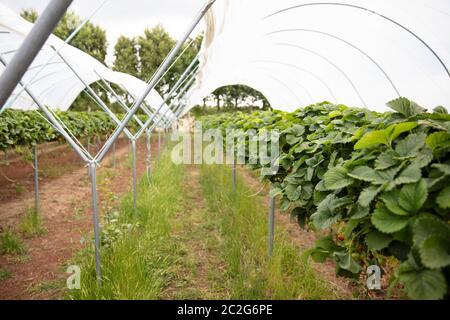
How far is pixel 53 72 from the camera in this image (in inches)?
295

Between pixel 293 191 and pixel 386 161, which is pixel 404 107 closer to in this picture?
pixel 386 161

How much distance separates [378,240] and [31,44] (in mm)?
1235

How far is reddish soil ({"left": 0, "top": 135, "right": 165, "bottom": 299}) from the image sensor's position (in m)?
2.62

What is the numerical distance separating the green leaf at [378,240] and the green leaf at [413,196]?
120 millimetres

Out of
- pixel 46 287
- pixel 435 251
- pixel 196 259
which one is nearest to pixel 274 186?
pixel 435 251

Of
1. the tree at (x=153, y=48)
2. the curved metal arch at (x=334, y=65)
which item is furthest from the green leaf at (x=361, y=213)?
the tree at (x=153, y=48)

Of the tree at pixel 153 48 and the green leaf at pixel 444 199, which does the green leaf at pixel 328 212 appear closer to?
the green leaf at pixel 444 199

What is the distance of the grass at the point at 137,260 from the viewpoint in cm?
215

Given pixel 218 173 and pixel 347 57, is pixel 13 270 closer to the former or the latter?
pixel 218 173

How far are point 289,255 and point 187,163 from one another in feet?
23.3

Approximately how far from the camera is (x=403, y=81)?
411 cm

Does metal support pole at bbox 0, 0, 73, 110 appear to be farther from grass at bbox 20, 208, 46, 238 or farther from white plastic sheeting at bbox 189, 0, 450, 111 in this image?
grass at bbox 20, 208, 46, 238

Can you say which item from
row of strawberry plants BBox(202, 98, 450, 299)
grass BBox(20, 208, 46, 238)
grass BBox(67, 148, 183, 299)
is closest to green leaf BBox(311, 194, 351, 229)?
row of strawberry plants BBox(202, 98, 450, 299)
